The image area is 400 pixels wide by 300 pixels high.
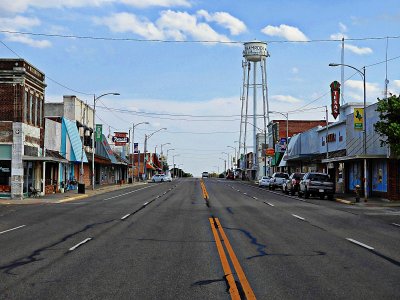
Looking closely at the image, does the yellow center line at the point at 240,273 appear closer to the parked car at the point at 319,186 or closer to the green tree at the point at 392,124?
the green tree at the point at 392,124

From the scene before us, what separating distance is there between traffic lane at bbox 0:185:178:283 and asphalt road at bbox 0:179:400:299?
3 cm

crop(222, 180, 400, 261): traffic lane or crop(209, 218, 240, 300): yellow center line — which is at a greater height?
crop(209, 218, 240, 300): yellow center line

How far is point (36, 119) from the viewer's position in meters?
41.1

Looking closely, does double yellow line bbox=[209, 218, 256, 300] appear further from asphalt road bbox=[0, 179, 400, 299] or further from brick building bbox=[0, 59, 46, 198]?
brick building bbox=[0, 59, 46, 198]

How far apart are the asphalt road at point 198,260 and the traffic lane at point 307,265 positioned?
0.02m

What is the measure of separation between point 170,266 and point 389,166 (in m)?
31.2

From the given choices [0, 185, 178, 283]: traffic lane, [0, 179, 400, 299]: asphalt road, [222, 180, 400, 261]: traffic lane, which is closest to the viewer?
[0, 179, 400, 299]: asphalt road

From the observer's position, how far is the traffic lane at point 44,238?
10.8 meters

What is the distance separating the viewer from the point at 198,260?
1127 centimetres

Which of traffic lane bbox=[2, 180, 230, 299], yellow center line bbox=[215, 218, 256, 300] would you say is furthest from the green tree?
yellow center line bbox=[215, 218, 256, 300]

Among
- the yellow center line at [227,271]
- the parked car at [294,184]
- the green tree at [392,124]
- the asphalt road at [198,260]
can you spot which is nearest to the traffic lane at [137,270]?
the asphalt road at [198,260]

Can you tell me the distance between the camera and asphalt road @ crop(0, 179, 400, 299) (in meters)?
8.41

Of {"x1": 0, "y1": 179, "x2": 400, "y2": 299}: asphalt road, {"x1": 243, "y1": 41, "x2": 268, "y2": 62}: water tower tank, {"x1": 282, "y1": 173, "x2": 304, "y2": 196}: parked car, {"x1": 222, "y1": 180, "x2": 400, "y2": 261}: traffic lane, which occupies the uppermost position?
{"x1": 243, "y1": 41, "x2": 268, "y2": 62}: water tower tank

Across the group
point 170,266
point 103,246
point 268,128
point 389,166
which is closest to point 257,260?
point 170,266
